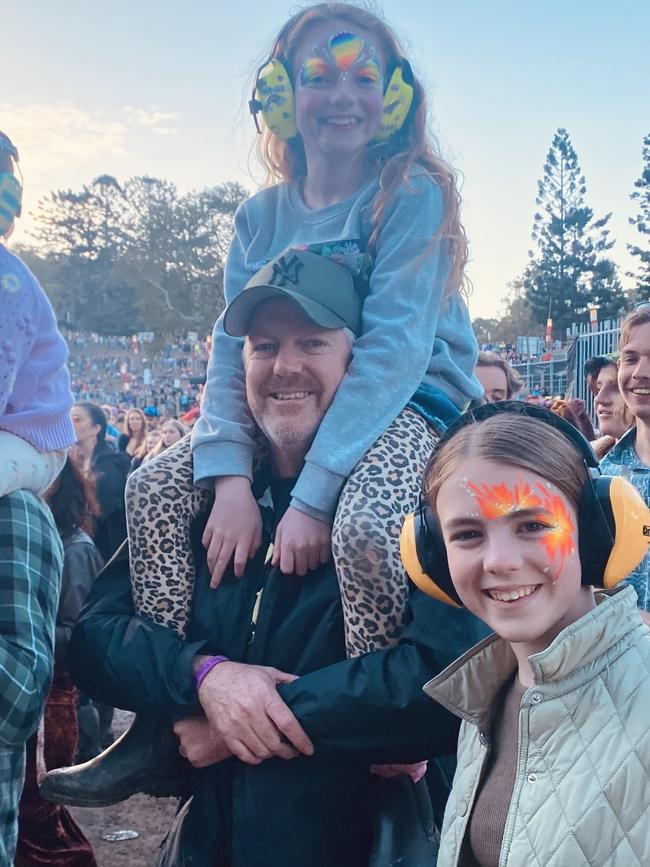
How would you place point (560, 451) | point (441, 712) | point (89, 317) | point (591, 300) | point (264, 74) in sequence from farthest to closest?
1. point (89, 317)
2. point (591, 300)
3. point (264, 74)
4. point (441, 712)
5. point (560, 451)

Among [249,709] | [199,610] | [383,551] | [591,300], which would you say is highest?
[591,300]

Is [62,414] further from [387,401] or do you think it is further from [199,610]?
[387,401]

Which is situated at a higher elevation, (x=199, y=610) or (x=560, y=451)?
(x=560, y=451)

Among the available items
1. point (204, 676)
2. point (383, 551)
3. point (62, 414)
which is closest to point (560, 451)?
point (383, 551)

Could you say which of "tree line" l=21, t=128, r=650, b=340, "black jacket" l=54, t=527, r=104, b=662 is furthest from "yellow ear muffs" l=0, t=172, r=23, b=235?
"tree line" l=21, t=128, r=650, b=340

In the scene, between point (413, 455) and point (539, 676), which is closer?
point (539, 676)

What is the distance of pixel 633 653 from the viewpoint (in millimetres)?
1416

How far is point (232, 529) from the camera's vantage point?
205 centimetres

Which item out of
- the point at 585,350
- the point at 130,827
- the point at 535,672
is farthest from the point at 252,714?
the point at 585,350

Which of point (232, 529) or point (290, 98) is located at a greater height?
point (290, 98)

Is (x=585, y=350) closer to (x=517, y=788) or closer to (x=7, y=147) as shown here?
(x=7, y=147)

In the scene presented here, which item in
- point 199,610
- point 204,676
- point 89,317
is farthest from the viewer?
point 89,317

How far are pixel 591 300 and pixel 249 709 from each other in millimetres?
46344

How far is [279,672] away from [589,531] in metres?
0.83
